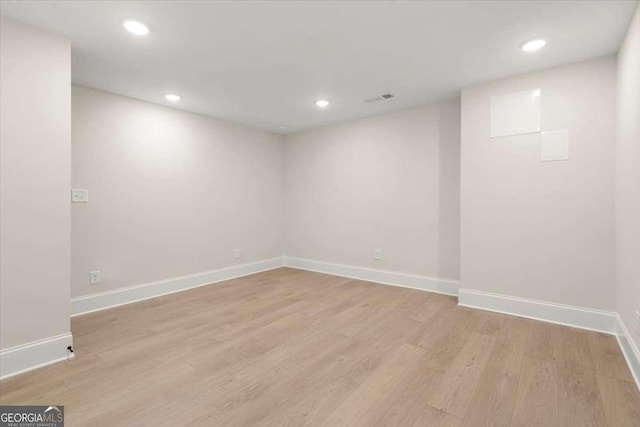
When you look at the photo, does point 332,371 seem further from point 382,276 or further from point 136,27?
point 136,27

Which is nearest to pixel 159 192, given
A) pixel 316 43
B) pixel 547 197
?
pixel 316 43

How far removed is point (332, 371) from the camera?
204 centimetres

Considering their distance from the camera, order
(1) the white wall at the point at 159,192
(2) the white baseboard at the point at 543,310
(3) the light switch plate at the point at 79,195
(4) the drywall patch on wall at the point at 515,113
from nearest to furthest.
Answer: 1. (2) the white baseboard at the point at 543,310
2. (4) the drywall patch on wall at the point at 515,113
3. (3) the light switch plate at the point at 79,195
4. (1) the white wall at the point at 159,192

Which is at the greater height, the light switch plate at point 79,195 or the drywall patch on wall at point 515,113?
the drywall patch on wall at point 515,113

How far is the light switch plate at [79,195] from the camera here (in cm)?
309

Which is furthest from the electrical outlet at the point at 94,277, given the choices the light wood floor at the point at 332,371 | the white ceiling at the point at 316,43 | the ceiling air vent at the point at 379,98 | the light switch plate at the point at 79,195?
the ceiling air vent at the point at 379,98

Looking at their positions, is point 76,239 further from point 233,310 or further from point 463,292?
point 463,292

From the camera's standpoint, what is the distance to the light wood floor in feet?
5.33

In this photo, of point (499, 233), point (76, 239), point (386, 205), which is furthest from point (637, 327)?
point (76, 239)

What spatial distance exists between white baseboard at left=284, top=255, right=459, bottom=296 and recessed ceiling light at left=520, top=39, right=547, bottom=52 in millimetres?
2580

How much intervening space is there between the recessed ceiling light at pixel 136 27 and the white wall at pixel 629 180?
3.39 meters

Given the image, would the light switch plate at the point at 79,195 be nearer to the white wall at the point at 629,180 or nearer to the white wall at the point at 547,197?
the white wall at the point at 547,197

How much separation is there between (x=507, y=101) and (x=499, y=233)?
4.56 ft

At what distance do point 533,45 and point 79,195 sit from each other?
458cm
